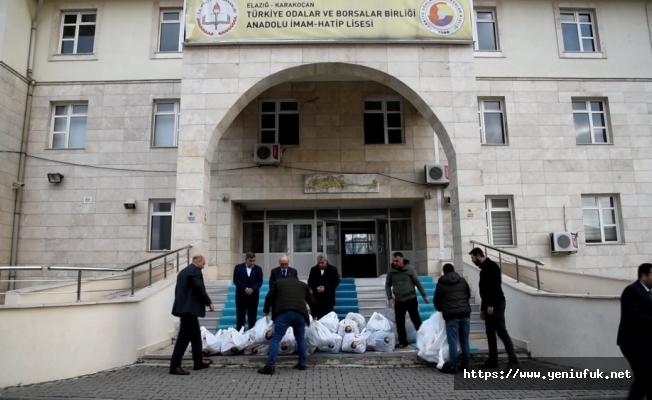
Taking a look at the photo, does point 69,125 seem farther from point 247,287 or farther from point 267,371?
point 267,371

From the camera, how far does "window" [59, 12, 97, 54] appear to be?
16.0 m

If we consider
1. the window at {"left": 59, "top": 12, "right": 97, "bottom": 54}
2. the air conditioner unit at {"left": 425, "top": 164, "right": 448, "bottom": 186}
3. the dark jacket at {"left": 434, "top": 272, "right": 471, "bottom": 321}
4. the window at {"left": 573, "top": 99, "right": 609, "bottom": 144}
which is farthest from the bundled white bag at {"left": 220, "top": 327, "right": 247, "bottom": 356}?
the window at {"left": 573, "top": 99, "right": 609, "bottom": 144}

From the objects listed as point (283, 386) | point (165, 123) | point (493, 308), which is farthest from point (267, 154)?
point (283, 386)

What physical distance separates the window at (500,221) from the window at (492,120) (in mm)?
2031

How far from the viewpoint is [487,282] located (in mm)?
7602

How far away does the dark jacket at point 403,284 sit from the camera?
8.54 m

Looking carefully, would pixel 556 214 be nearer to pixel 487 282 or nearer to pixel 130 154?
pixel 487 282

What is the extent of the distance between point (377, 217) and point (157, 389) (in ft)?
36.4

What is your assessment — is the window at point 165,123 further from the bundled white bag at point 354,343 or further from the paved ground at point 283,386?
the bundled white bag at point 354,343

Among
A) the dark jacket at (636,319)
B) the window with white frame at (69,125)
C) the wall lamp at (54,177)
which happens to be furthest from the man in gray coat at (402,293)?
the window with white frame at (69,125)

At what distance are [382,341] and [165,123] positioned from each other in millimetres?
10977

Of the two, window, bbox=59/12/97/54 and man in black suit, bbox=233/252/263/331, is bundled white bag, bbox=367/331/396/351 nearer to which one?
man in black suit, bbox=233/252/263/331

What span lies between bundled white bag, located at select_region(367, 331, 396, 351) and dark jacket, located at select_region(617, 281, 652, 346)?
3.85 meters

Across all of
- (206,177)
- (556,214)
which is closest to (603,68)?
(556,214)
